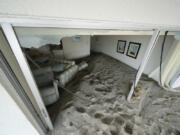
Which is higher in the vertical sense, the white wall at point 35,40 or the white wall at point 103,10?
the white wall at point 103,10

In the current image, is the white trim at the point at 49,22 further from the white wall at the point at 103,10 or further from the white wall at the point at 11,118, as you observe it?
the white wall at the point at 11,118

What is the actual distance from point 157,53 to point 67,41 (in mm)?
3089

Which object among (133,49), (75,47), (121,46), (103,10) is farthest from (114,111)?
(75,47)

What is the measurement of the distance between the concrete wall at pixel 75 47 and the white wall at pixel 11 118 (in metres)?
2.92

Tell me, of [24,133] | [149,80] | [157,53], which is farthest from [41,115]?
[157,53]

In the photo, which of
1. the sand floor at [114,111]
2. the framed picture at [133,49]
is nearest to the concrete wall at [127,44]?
the framed picture at [133,49]

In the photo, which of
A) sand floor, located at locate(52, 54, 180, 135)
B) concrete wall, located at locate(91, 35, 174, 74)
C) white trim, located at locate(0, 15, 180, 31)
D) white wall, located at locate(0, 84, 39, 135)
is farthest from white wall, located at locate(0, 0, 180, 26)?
concrete wall, located at locate(91, 35, 174, 74)

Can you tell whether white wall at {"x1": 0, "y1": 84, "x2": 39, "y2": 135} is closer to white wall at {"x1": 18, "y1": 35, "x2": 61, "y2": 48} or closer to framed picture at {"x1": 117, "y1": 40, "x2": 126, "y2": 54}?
white wall at {"x1": 18, "y1": 35, "x2": 61, "y2": 48}

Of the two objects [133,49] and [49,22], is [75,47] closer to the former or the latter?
[133,49]

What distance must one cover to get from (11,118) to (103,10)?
0.93 metres

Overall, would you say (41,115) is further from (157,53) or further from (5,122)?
(157,53)

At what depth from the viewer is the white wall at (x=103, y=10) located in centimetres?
31

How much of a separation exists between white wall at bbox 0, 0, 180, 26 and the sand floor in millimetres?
1344

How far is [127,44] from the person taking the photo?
2756mm
